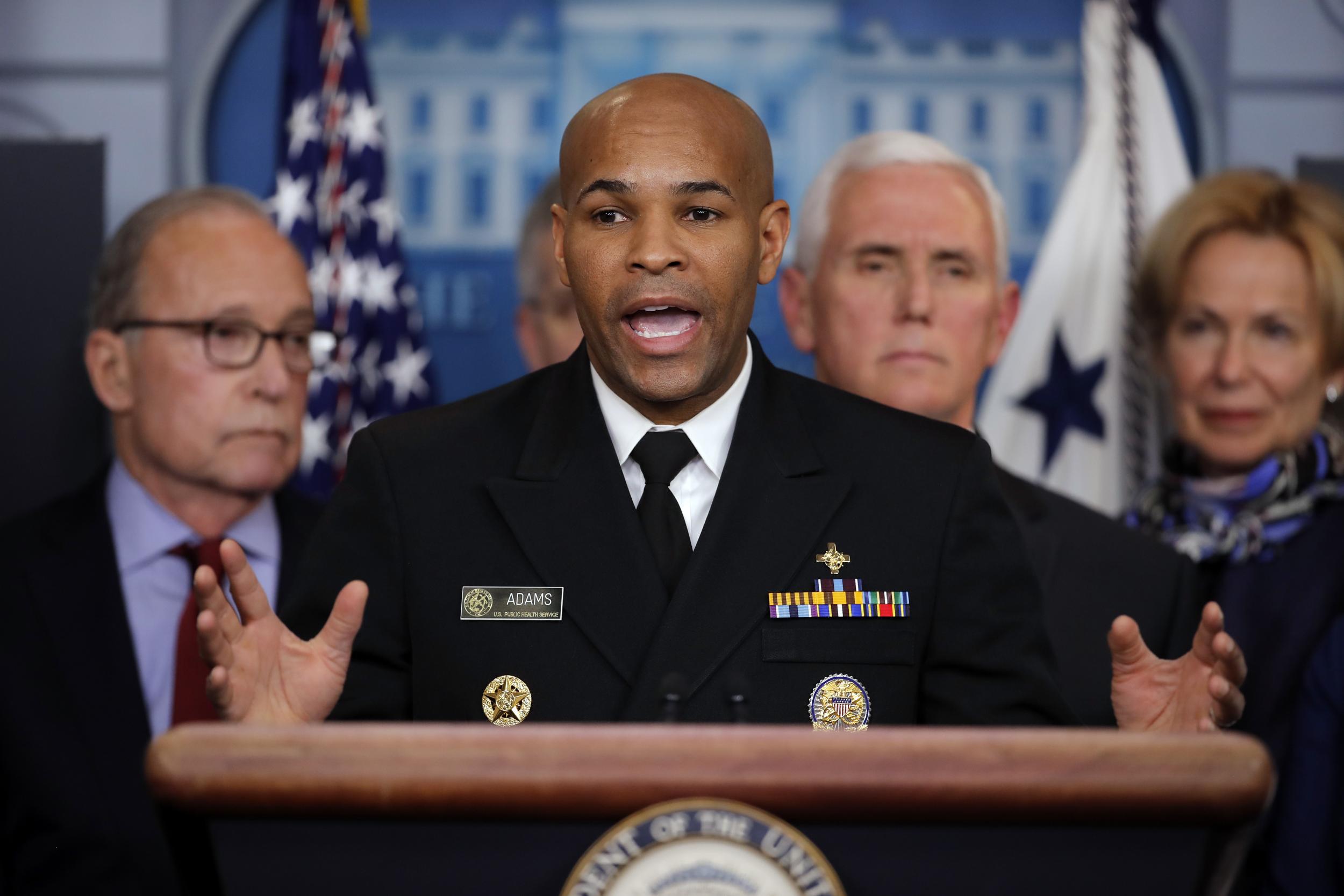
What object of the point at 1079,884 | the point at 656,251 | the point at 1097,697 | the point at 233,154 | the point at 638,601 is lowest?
the point at 1097,697

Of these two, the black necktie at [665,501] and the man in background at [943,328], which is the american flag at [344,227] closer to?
the man in background at [943,328]

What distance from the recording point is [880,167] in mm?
3125

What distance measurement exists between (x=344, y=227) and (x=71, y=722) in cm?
178

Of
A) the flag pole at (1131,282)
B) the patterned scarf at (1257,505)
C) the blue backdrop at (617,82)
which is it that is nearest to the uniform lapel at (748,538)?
the patterned scarf at (1257,505)

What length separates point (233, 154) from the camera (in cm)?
432

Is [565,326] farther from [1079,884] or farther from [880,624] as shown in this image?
[1079,884]

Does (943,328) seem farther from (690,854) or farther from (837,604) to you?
(690,854)

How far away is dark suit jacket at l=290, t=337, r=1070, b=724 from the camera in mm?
1682

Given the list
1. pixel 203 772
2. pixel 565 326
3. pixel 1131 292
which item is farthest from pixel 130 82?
pixel 203 772

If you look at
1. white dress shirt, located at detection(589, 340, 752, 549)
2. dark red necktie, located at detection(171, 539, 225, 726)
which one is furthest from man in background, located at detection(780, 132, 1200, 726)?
dark red necktie, located at detection(171, 539, 225, 726)

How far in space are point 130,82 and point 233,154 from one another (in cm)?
33

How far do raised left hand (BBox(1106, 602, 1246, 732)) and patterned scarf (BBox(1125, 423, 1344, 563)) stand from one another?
164cm

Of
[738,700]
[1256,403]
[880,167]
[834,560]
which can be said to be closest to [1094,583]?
[1256,403]

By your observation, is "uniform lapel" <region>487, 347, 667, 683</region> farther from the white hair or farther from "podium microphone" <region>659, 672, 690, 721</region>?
the white hair
